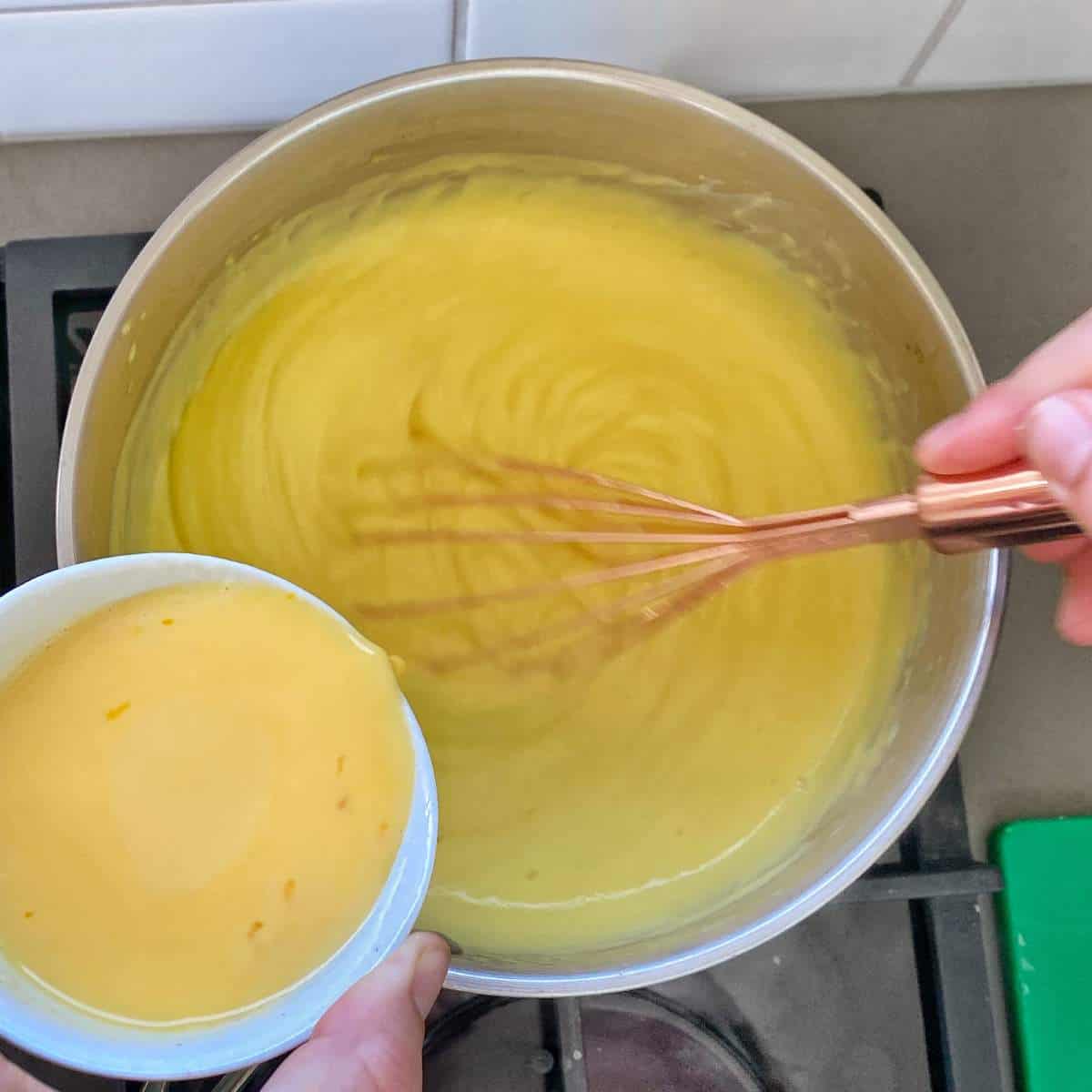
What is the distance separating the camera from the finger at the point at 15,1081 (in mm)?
545

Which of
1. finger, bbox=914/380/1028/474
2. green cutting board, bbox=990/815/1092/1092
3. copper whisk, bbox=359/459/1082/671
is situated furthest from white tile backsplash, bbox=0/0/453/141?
green cutting board, bbox=990/815/1092/1092

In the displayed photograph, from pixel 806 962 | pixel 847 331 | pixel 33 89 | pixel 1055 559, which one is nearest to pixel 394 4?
pixel 33 89

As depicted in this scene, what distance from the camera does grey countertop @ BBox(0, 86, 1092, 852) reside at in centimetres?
77

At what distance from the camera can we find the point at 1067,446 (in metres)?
0.47

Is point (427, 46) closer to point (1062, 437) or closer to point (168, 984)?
point (1062, 437)

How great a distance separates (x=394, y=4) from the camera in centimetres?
64

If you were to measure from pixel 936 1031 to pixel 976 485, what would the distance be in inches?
16.9

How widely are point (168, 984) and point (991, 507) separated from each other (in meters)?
0.47

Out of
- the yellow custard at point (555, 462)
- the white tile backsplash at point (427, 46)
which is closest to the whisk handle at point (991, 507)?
the yellow custard at point (555, 462)

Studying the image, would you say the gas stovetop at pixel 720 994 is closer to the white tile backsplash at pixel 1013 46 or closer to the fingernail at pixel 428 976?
the fingernail at pixel 428 976

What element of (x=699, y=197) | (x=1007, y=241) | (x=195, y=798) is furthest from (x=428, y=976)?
(x=1007, y=241)

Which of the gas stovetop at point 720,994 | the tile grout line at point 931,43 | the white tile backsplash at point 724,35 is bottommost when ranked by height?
the gas stovetop at point 720,994

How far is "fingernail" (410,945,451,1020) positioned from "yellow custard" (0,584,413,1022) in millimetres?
48

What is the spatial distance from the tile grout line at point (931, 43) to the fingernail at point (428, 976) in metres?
0.67
